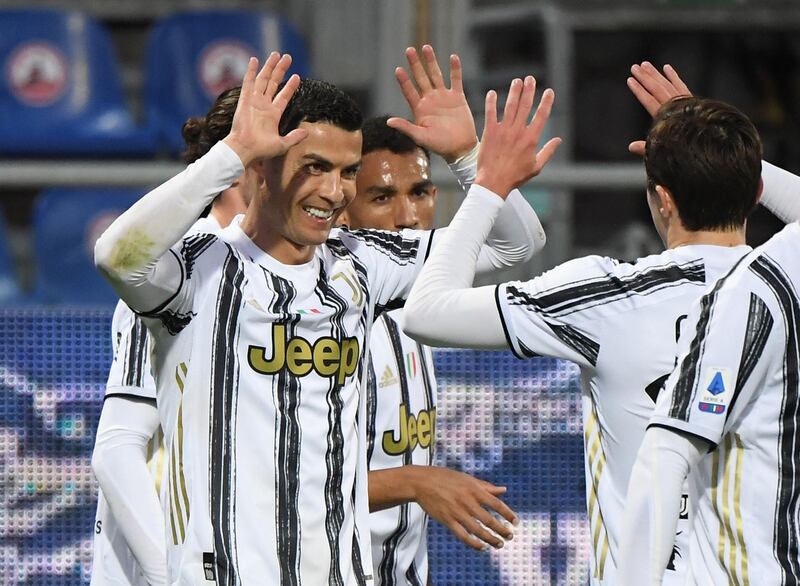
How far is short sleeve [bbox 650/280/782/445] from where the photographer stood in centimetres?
234

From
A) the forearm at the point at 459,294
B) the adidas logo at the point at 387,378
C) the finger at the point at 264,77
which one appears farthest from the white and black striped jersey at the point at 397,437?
the finger at the point at 264,77

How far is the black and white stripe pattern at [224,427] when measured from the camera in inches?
109

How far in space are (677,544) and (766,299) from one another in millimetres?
545

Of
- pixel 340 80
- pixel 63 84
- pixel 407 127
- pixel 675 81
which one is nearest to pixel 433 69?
pixel 407 127

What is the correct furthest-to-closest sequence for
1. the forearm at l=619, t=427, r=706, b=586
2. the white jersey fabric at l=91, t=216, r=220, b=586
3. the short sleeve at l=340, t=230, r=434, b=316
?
1. the white jersey fabric at l=91, t=216, r=220, b=586
2. the short sleeve at l=340, t=230, r=434, b=316
3. the forearm at l=619, t=427, r=706, b=586

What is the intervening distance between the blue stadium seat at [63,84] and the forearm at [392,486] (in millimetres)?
5795

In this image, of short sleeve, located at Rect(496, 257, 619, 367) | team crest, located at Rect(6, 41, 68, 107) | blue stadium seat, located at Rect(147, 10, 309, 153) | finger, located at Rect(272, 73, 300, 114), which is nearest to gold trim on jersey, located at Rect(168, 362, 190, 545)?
finger, located at Rect(272, 73, 300, 114)

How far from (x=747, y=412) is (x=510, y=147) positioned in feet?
2.45

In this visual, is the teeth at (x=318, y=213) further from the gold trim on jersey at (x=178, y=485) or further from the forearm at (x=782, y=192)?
the forearm at (x=782, y=192)

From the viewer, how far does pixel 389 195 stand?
156 inches

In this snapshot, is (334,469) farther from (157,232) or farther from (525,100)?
(525,100)

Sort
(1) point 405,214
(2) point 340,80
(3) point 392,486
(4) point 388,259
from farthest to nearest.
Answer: (2) point 340,80 < (1) point 405,214 < (3) point 392,486 < (4) point 388,259

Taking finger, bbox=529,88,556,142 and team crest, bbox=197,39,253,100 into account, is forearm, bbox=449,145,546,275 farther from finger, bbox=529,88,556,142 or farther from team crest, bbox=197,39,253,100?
team crest, bbox=197,39,253,100

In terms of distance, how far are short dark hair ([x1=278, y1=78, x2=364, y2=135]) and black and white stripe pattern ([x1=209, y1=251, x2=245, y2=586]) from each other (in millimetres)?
365
